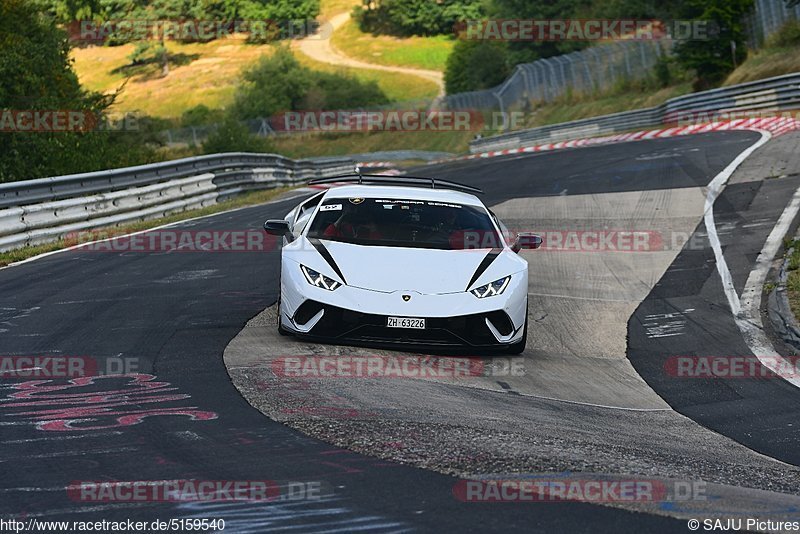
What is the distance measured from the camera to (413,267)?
893 centimetres

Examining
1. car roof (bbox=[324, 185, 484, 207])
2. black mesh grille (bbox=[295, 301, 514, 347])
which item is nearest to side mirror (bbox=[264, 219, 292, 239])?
car roof (bbox=[324, 185, 484, 207])

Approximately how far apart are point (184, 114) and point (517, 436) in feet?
280

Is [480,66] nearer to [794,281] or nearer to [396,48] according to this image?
[396,48]

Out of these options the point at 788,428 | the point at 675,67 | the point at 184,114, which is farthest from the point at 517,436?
the point at 184,114

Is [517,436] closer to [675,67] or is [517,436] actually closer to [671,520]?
[671,520]

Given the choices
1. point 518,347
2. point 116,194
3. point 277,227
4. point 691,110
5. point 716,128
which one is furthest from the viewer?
point 691,110

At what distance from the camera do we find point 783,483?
217 inches

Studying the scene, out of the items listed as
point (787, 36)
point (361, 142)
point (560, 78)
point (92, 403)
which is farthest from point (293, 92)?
point (92, 403)

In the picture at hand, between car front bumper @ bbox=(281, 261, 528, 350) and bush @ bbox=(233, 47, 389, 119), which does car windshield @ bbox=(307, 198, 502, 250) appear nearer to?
car front bumper @ bbox=(281, 261, 528, 350)

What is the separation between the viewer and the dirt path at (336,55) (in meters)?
106

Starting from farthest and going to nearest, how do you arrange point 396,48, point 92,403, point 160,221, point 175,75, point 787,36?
1. point 396,48
2. point 175,75
3. point 787,36
4. point 160,221
5. point 92,403

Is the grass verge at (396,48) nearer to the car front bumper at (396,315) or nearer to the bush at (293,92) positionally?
the bush at (293,92)

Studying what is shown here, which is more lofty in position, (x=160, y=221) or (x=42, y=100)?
(x=42, y=100)

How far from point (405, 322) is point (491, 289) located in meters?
0.83
